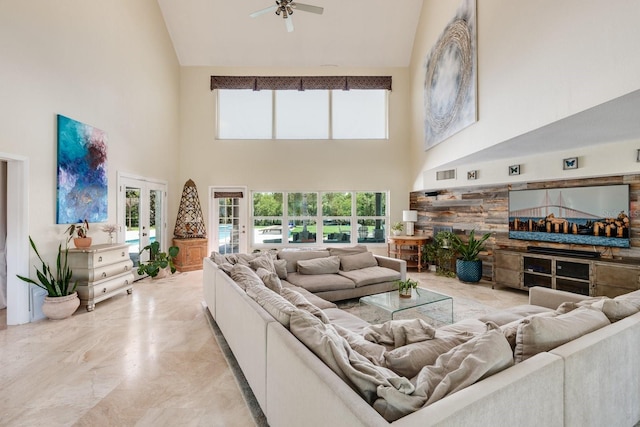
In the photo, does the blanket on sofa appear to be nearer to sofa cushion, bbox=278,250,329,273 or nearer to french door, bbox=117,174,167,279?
sofa cushion, bbox=278,250,329,273

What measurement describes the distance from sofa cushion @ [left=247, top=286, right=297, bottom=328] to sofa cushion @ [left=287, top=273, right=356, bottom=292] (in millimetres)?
1482

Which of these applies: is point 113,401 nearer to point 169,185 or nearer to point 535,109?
point 535,109

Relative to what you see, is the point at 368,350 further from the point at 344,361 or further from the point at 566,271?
the point at 566,271

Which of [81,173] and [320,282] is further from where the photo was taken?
[81,173]

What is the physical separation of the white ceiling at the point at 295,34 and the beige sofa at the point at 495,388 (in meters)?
4.31

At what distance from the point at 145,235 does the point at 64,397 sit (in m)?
4.16

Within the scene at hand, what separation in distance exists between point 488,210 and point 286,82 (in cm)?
524

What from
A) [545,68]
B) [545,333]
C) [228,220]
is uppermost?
[545,68]

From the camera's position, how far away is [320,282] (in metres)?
3.85

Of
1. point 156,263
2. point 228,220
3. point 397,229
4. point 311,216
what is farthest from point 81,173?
point 397,229

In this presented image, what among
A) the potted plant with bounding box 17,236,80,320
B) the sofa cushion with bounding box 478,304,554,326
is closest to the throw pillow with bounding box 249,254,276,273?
the potted plant with bounding box 17,236,80,320

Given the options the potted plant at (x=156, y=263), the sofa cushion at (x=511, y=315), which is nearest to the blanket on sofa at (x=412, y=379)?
the sofa cushion at (x=511, y=315)

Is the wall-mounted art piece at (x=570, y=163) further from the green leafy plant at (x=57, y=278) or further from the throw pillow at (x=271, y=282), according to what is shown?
the green leafy plant at (x=57, y=278)

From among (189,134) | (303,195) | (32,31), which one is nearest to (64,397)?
(32,31)
